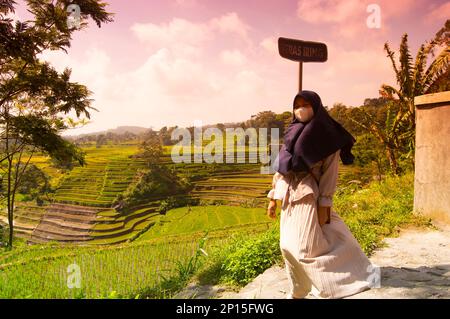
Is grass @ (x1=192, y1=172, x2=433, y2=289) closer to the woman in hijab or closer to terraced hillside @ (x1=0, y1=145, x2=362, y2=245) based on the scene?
the woman in hijab

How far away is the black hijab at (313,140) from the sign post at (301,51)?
3.96 ft

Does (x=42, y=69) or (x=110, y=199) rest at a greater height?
(x=42, y=69)

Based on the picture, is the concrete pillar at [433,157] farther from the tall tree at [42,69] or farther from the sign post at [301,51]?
the tall tree at [42,69]

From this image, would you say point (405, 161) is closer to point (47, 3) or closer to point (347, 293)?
point (347, 293)

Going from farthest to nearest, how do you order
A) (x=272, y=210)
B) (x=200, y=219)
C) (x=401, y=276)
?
(x=200, y=219) → (x=401, y=276) → (x=272, y=210)

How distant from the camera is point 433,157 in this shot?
4.28 meters

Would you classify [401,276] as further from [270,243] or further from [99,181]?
[99,181]

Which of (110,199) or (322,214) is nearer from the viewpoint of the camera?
(322,214)

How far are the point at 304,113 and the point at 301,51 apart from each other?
1386 millimetres

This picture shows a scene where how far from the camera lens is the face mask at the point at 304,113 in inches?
87.8

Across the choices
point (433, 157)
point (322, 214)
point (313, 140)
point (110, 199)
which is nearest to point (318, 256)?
point (322, 214)

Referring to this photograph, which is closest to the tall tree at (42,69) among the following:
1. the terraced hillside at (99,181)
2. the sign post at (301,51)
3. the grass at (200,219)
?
the sign post at (301,51)
